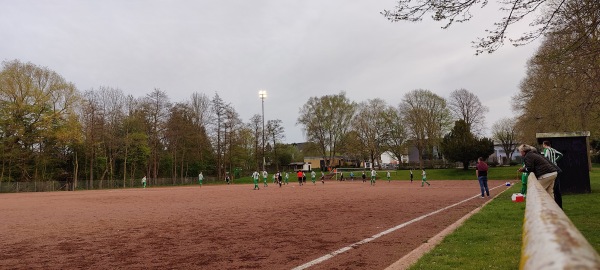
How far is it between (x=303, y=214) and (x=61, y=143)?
149ft

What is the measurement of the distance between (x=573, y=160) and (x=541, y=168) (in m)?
8.25

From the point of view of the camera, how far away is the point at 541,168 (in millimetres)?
8078

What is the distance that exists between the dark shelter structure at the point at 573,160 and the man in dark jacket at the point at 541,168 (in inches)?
287

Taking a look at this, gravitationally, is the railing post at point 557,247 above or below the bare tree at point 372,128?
below

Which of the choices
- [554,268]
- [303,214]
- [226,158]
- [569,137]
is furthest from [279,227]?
[226,158]

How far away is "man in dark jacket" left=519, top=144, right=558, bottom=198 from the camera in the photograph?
7.93 meters

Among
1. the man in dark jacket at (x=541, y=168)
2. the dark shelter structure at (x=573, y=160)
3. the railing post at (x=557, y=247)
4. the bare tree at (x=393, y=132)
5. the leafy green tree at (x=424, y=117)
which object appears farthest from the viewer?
the bare tree at (x=393, y=132)

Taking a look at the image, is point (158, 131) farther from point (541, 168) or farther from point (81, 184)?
point (541, 168)

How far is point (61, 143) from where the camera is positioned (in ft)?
157

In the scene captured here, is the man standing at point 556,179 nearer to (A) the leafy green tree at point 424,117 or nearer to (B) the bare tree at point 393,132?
(A) the leafy green tree at point 424,117

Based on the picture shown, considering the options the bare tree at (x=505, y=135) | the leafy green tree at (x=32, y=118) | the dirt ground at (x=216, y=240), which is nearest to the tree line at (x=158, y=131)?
the leafy green tree at (x=32, y=118)

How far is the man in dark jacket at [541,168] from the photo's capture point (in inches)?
312

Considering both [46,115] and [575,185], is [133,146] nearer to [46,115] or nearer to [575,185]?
[46,115]

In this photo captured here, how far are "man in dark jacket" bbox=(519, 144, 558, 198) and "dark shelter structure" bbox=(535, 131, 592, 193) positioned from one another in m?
7.29
